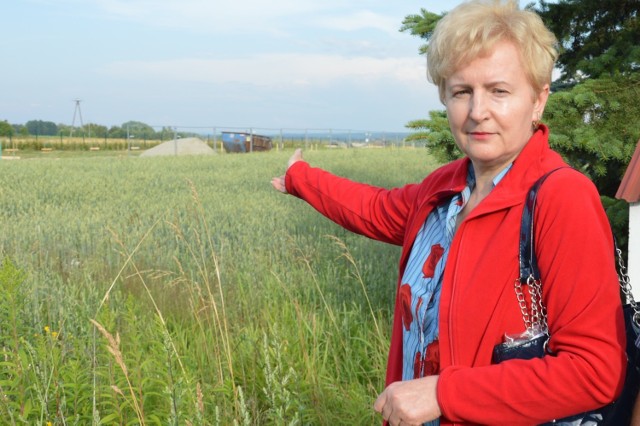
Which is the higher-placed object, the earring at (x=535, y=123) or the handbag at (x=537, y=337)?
the earring at (x=535, y=123)

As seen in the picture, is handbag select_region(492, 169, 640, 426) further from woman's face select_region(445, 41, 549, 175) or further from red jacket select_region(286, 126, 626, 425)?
woman's face select_region(445, 41, 549, 175)

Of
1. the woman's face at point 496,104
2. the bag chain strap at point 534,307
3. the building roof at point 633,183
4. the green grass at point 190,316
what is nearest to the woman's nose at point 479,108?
the woman's face at point 496,104

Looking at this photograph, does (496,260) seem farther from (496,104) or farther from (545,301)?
(496,104)

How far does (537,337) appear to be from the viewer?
1.59m

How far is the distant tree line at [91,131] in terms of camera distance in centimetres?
5334

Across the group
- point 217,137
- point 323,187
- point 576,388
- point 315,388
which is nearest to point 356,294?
point 315,388

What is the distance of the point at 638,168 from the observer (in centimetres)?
339

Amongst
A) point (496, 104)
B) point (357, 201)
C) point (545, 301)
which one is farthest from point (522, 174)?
point (357, 201)

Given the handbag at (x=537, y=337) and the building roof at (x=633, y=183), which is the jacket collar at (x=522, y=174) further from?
the building roof at (x=633, y=183)

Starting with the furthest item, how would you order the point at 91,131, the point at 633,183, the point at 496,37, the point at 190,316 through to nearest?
the point at 91,131 → the point at 190,316 → the point at 633,183 → the point at 496,37

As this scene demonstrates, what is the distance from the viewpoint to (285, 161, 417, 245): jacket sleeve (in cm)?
245

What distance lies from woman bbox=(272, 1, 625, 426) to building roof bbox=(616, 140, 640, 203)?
1.62 meters

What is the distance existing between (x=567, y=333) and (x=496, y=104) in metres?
0.57

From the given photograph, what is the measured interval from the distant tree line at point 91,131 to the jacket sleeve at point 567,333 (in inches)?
1946
